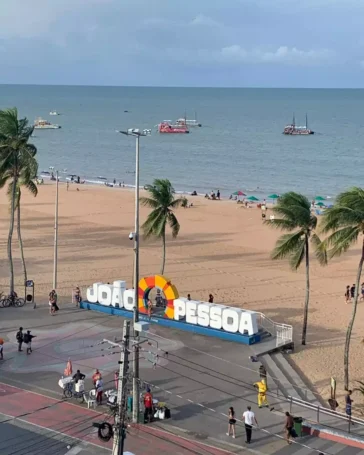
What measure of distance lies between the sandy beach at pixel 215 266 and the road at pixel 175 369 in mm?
3464

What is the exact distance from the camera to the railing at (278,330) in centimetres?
3247

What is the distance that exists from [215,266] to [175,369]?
72.2ft

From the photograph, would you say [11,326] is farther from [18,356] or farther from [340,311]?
[340,311]

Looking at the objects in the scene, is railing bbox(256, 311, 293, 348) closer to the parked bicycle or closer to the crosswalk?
the crosswalk

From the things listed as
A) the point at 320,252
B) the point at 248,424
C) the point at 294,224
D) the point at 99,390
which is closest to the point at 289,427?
the point at 248,424

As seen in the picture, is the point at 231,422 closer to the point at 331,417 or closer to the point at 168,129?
the point at 331,417

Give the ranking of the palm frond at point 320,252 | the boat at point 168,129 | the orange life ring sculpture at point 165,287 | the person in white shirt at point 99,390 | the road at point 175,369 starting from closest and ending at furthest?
1. the road at point 175,369
2. the person in white shirt at point 99,390
3. the palm frond at point 320,252
4. the orange life ring sculpture at point 165,287
5. the boat at point 168,129

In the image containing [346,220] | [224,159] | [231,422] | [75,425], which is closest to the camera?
[231,422]

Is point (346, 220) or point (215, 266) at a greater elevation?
point (346, 220)

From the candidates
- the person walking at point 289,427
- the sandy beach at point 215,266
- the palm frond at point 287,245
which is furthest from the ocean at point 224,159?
the person walking at point 289,427

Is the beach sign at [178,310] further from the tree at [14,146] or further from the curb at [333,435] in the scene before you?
the curb at [333,435]

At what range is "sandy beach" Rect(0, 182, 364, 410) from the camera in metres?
35.7

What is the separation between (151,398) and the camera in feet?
79.0

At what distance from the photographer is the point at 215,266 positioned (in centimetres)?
5053
